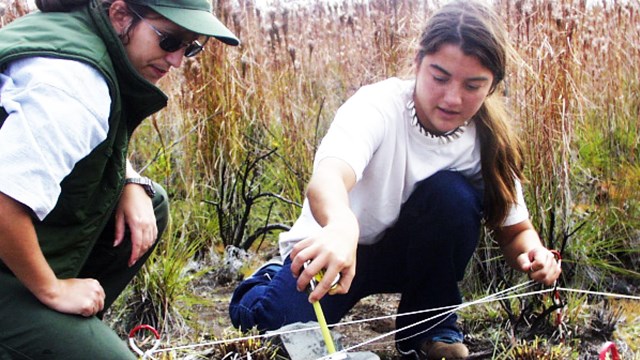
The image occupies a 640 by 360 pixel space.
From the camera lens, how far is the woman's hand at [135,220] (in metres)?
2.28

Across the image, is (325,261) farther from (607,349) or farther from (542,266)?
(542,266)

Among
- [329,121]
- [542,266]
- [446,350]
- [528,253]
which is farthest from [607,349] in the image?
[329,121]

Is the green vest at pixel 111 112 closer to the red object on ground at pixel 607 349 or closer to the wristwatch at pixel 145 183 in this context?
the wristwatch at pixel 145 183

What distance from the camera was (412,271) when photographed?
2.61 m

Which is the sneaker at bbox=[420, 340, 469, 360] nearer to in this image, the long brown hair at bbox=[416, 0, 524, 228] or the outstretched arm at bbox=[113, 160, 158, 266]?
the long brown hair at bbox=[416, 0, 524, 228]

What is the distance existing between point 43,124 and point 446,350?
1479 mm

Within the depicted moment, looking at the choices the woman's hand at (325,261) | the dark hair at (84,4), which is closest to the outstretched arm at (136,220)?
the dark hair at (84,4)

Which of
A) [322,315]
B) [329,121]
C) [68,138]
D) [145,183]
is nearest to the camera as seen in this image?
[322,315]

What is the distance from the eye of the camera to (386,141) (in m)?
2.44

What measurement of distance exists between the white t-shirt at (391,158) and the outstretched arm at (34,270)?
0.81 m

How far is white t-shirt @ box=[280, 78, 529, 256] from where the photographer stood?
241 cm

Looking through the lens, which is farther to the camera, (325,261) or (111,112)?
(111,112)

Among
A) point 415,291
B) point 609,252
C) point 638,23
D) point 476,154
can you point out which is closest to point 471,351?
point 415,291

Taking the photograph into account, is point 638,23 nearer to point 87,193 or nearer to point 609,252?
point 609,252
